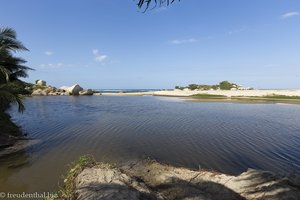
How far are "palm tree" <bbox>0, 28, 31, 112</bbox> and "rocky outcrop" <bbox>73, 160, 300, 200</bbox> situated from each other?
9.74 metres

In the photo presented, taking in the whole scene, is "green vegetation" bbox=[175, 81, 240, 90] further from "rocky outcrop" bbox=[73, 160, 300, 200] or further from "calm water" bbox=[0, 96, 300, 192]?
"rocky outcrop" bbox=[73, 160, 300, 200]

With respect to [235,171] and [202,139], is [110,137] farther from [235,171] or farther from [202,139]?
[235,171]

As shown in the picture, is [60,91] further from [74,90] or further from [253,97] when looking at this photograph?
[253,97]

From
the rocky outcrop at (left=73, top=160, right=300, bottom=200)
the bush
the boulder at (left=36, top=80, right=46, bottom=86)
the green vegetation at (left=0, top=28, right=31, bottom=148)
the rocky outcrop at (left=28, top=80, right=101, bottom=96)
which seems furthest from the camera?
the bush

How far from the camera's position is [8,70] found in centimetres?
1573

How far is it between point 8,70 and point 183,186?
14118 mm

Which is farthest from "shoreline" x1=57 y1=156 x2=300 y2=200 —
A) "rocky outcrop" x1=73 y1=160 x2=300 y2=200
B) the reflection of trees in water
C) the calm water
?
the reflection of trees in water

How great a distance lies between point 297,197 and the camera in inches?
214

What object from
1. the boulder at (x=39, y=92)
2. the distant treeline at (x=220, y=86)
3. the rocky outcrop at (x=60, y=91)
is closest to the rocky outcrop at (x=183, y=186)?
the rocky outcrop at (x=60, y=91)

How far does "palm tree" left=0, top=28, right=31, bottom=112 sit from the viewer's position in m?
14.1

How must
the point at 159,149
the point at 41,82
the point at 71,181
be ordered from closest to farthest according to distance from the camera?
the point at 71,181
the point at 159,149
the point at 41,82

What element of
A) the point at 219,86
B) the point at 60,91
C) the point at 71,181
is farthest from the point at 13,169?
the point at 219,86

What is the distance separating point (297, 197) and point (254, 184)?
0.98 m

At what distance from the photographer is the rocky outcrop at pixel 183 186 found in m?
5.61
